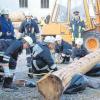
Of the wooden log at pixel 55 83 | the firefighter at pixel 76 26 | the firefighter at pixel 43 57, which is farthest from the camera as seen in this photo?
the firefighter at pixel 76 26

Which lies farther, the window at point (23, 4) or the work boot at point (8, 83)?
the window at point (23, 4)

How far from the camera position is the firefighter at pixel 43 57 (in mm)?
11062

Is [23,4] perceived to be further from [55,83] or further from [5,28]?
[55,83]

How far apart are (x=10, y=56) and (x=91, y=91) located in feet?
6.55

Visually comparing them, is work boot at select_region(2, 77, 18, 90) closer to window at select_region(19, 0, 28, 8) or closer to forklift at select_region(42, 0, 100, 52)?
forklift at select_region(42, 0, 100, 52)

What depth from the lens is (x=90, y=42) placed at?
63.9 ft

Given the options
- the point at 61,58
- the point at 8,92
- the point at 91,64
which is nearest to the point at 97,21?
the point at 61,58

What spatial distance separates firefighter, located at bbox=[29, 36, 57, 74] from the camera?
11062 mm

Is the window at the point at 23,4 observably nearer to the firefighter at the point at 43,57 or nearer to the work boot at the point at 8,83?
the firefighter at the point at 43,57

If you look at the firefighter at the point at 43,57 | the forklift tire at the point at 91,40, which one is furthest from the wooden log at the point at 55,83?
the forklift tire at the point at 91,40

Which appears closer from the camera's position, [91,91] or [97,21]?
[91,91]

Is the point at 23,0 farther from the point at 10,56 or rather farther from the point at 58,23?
the point at 10,56

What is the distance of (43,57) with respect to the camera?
11305 millimetres

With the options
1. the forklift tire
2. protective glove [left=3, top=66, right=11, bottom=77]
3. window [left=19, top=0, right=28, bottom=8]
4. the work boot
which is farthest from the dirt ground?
window [left=19, top=0, right=28, bottom=8]
